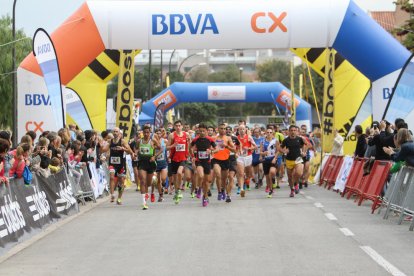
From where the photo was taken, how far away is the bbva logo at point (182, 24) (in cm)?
2503

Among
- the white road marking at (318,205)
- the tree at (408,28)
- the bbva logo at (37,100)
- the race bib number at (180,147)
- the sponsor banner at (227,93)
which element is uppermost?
the tree at (408,28)

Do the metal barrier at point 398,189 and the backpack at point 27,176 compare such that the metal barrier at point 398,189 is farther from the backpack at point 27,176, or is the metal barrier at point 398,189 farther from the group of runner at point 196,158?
the backpack at point 27,176

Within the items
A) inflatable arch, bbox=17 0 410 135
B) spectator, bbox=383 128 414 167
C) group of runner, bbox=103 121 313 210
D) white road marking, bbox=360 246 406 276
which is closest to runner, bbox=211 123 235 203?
group of runner, bbox=103 121 313 210

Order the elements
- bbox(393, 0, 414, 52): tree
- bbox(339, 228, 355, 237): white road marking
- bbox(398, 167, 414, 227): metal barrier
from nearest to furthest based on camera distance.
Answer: bbox(339, 228, 355, 237): white road marking
bbox(398, 167, 414, 227): metal barrier
bbox(393, 0, 414, 52): tree

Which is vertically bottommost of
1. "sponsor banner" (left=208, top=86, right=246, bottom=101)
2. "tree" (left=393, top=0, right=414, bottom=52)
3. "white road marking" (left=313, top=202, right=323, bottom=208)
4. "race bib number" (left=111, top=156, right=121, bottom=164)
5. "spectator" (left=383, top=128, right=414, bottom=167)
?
"white road marking" (left=313, top=202, right=323, bottom=208)

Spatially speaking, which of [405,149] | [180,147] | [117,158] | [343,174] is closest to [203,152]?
[180,147]

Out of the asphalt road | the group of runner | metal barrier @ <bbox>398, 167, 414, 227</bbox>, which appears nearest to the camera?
the asphalt road

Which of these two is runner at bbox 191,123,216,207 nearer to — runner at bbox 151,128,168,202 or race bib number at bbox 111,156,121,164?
runner at bbox 151,128,168,202

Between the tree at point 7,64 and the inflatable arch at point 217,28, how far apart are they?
3437cm

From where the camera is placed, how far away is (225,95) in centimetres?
4888

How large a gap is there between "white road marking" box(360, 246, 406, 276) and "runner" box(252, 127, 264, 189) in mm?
15368

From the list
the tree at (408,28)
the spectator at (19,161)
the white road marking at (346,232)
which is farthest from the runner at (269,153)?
the tree at (408,28)

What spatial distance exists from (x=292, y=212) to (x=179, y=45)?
8252 millimetres

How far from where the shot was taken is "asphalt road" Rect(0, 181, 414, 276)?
1051 centimetres
